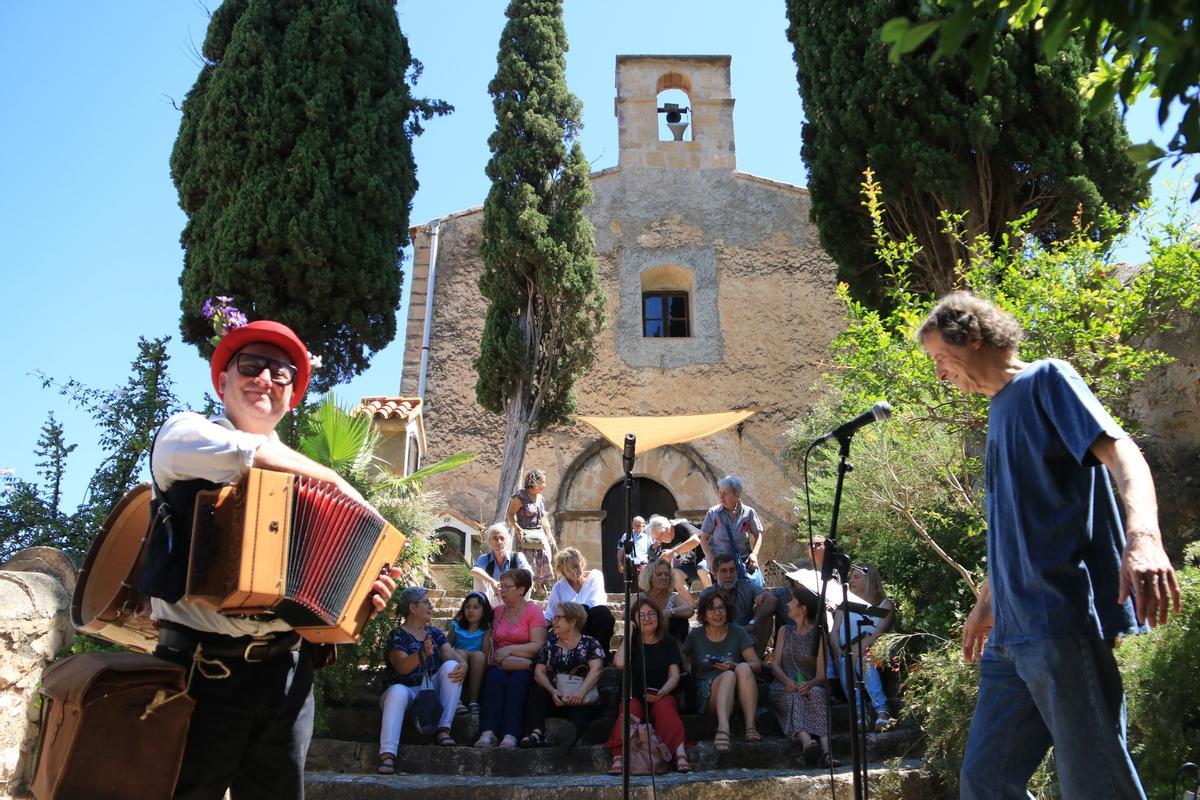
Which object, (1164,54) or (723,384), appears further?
(723,384)

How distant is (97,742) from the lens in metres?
2.77

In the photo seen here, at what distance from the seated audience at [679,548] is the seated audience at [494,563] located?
128 centimetres

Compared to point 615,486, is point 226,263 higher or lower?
higher

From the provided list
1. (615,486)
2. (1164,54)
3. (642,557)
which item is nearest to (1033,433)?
(1164,54)

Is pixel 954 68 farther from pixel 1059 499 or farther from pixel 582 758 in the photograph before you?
pixel 1059 499

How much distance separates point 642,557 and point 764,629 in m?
1.67

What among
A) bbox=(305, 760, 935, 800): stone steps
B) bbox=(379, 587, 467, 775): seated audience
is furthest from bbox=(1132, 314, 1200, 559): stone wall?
bbox=(379, 587, 467, 775): seated audience

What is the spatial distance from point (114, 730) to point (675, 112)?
16.7 m

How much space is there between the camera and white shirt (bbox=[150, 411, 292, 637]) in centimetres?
283

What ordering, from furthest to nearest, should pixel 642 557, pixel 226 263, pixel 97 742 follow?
pixel 226 263 < pixel 642 557 < pixel 97 742

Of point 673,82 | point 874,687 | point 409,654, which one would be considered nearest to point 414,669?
point 409,654

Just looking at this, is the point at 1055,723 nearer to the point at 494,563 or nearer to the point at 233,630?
the point at 233,630

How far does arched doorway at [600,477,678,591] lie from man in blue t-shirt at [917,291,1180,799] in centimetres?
1240

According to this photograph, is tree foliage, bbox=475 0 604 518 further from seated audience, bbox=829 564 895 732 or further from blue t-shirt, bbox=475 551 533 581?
seated audience, bbox=829 564 895 732
